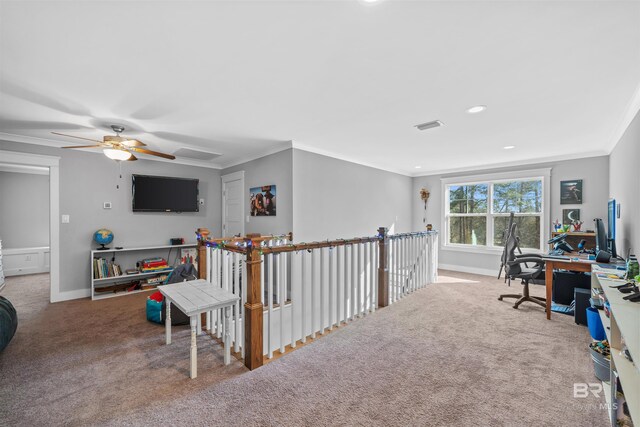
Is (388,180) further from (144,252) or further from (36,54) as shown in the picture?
(36,54)

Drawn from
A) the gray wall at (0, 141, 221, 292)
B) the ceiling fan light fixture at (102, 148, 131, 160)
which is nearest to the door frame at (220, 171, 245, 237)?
the gray wall at (0, 141, 221, 292)

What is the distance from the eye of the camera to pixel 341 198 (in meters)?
4.99

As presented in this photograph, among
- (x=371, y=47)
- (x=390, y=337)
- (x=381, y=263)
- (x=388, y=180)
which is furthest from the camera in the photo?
(x=388, y=180)

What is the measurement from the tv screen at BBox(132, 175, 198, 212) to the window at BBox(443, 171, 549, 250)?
5736 mm

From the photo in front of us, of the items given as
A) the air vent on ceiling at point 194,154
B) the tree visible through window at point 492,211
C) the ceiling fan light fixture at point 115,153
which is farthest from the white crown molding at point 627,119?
the air vent on ceiling at point 194,154

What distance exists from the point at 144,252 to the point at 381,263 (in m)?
4.32

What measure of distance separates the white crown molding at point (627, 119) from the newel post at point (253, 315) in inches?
140

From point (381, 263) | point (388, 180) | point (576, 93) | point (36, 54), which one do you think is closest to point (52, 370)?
point (36, 54)

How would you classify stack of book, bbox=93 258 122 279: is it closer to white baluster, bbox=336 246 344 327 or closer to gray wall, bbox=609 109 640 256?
white baluster, bbox=336 246 344 327

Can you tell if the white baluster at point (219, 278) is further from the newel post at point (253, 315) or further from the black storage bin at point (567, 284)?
the black storage bin at point (567, 284)

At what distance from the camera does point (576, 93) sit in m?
2.40

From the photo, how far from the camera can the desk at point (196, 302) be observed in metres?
2.08

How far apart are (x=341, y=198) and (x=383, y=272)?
1.76m

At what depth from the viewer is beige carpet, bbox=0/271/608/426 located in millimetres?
1734
